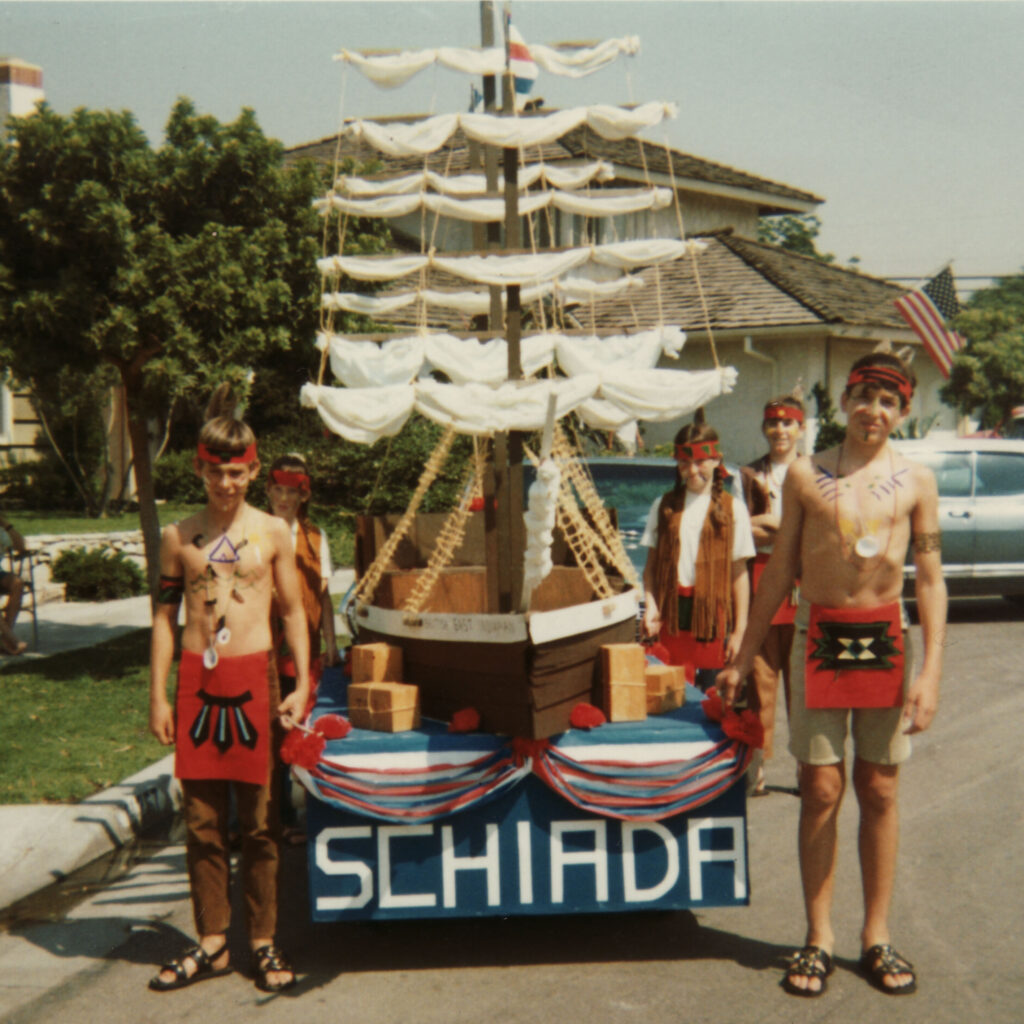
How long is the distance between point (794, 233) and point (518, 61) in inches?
1931

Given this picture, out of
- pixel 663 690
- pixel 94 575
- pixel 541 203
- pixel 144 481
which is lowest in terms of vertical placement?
pixel 94 575

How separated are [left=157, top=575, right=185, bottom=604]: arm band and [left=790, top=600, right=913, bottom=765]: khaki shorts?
2.32 m

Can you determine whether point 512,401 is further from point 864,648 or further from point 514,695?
point 864,648

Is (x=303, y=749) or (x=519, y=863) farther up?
(x=303, y=749)

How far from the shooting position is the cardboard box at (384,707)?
4.82 metres

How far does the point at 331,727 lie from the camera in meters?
4.71

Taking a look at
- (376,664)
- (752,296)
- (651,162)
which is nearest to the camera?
(376,664)

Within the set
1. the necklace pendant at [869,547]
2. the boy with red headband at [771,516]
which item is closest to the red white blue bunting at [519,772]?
the necklace pendant at [869,547]

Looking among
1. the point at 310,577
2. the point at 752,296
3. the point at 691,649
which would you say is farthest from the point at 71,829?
the point at 752,296

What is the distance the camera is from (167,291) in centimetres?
856

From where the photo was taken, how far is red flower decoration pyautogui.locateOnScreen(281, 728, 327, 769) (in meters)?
4.56

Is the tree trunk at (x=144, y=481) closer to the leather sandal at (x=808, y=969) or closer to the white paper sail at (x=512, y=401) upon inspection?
the white paper sail at (x=512, y=401)

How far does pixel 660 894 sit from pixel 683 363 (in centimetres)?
2077

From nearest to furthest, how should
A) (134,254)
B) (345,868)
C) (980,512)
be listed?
(345,868) < (134,254) < (980,512)
